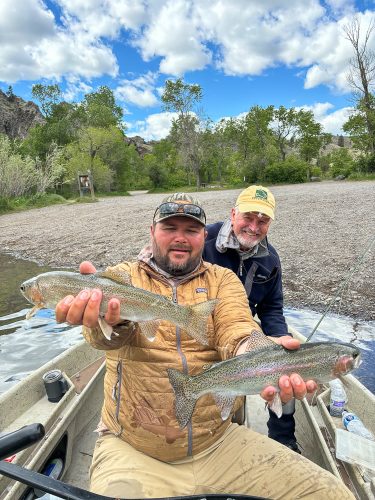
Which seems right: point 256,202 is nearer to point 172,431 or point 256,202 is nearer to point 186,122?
point 172,431

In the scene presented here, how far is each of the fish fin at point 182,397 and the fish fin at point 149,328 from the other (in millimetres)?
353

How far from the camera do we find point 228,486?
288 cm

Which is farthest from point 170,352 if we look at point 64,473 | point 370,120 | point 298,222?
point 370,120

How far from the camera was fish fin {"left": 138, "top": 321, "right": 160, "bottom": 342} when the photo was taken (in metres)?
2.88

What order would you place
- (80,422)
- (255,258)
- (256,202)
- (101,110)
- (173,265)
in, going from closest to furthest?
(173,265), (80,422), (255,258), (256,202), (101,110)

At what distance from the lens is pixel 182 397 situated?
8.69 feet

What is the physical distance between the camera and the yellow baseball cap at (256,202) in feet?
15.8

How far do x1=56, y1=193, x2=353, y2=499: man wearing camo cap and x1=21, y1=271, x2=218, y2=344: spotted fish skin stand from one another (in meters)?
0.09

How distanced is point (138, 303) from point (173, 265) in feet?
2.02

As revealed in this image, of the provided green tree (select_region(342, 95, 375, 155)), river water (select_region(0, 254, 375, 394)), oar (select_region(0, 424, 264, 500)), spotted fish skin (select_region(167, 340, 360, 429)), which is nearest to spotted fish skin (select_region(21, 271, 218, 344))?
spotted fish skin (select_region(167, 340, 360, 429))

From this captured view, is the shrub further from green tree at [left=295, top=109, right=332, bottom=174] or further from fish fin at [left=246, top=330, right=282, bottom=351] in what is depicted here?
fish fin at [left=246, top=330, right=282, bottom=351]

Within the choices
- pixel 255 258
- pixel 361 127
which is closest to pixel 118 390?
pixel 255 258

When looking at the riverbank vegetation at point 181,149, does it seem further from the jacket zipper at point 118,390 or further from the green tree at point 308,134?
the jacket zipper at point 118,390

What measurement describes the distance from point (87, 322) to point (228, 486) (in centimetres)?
163
